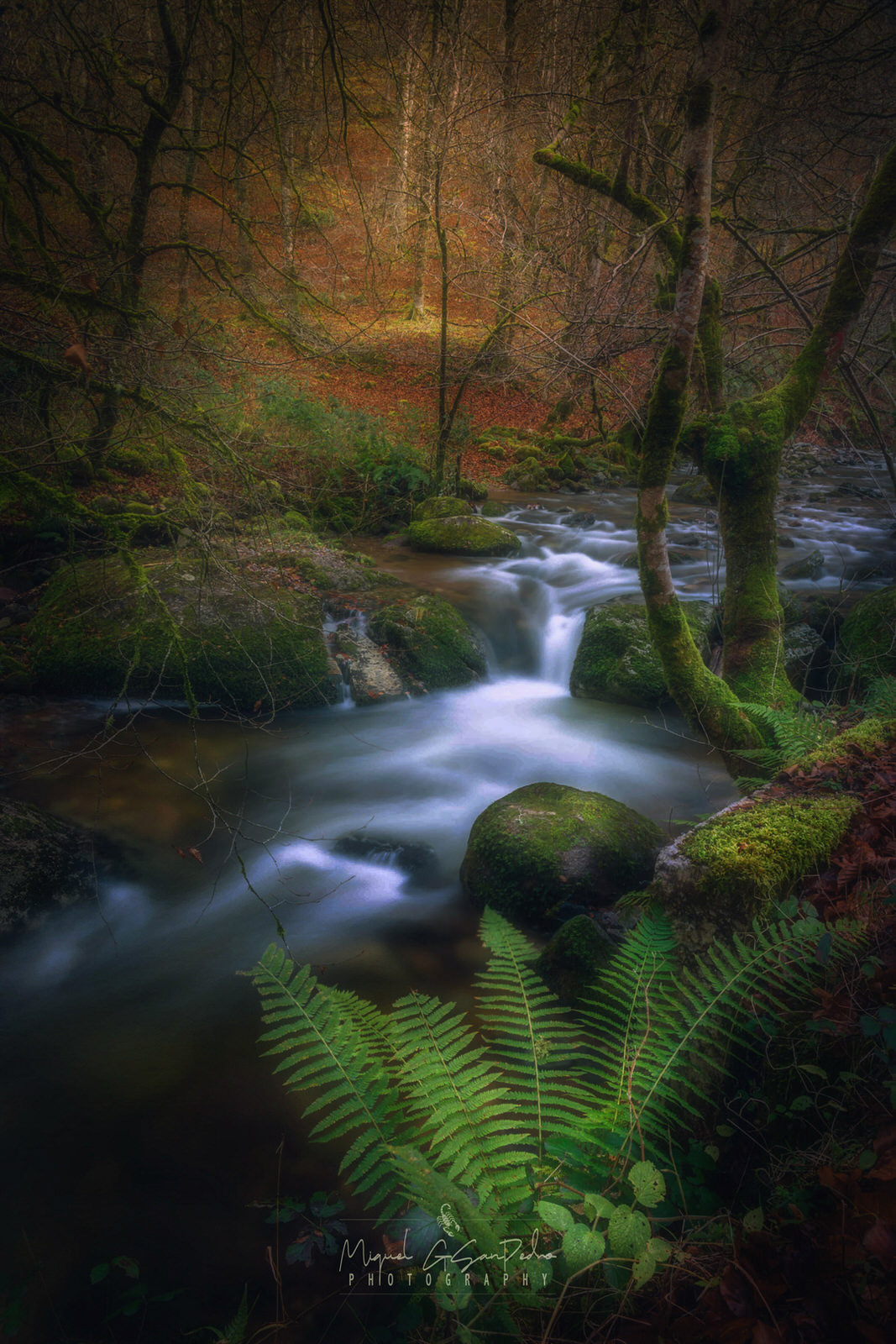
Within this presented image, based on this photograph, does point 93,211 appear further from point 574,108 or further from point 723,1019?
point 723,1019

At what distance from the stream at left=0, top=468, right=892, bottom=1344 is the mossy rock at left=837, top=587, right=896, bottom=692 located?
1637 millimetres

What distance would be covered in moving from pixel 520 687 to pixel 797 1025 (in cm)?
639

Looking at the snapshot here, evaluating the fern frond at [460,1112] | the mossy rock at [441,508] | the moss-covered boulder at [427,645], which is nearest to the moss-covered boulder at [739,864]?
the fern frond at [460,1112]

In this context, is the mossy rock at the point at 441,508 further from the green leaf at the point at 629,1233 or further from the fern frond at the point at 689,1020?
the green leaf at the point at 629,1233

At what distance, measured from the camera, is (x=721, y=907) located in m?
2.74

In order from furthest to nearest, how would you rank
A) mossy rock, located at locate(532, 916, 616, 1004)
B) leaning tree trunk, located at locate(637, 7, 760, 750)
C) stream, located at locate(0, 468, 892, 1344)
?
leaning tree trunk, located at locate(637, 7, 760, 750)
mossy rock, located at locate(532, 916, 616, 1004)
stream, located at locate(0, 468, 892, 1344)

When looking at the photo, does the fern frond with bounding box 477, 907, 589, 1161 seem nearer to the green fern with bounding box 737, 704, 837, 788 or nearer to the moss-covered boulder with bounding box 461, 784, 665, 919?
the moss-covered boulder with bounding box 461, 784, 665, 919

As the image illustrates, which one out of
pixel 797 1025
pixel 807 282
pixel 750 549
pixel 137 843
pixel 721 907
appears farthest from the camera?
pixel 807 282

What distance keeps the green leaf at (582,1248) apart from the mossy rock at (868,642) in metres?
5.41

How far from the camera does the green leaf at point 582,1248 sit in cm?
138

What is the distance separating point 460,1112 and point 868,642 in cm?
658

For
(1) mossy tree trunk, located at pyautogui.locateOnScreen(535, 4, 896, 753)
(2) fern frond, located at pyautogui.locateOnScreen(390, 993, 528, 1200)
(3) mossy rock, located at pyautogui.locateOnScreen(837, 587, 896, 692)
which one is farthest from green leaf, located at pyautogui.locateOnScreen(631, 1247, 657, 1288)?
(3) mossy rock, located at pyautogui.locateOnScreen(837, 587, 896, 692)

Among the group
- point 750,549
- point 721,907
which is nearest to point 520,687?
point 750,549

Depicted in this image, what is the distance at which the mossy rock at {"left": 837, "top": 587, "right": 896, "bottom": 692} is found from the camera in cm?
604
